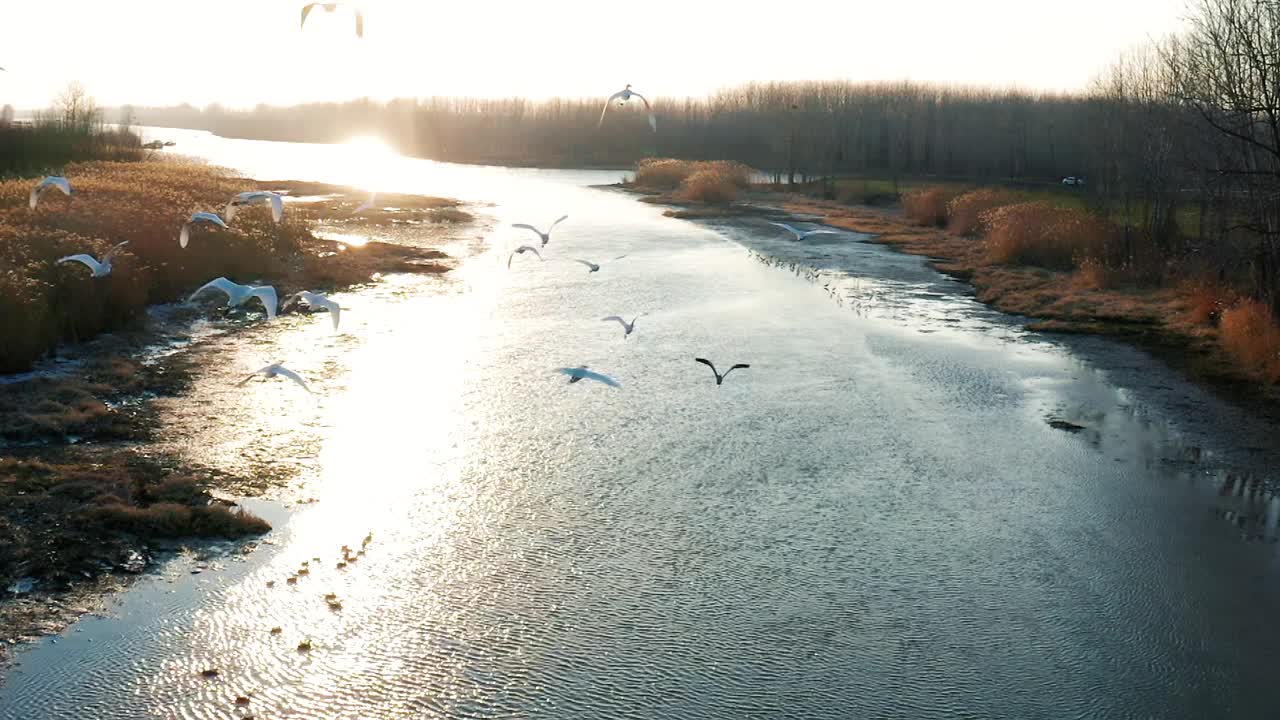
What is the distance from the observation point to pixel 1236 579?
950 centimetres

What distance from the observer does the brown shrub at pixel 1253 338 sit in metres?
16.7

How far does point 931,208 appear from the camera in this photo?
41.9 m

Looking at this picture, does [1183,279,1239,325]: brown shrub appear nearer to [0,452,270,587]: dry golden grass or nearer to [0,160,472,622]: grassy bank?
[0,160,472,622]: grassy bank

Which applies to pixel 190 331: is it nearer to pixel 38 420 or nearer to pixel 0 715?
pixel 38 420

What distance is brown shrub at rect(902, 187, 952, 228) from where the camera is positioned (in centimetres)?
4147

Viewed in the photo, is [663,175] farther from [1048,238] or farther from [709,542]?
[709,542]

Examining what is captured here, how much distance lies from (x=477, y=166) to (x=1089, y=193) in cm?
5062

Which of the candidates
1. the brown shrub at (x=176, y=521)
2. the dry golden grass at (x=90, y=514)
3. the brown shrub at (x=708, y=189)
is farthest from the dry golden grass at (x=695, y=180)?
the brown shrub at (x=176, y=521)

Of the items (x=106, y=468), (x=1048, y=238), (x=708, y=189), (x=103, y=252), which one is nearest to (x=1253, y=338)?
(x=1048, y=238)

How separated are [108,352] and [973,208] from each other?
1179 inches

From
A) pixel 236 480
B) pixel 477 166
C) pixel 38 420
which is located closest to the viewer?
pixel 236 480

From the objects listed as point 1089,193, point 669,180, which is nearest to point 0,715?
point 1089,193

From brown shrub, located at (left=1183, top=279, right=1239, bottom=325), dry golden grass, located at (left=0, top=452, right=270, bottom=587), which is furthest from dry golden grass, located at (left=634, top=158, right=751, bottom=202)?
dry golden grass, located at (left=0, top=452, right=270, bottom=587)

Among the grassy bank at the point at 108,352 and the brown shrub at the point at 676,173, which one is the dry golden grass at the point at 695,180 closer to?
the brown shrub at the point at 676,173
